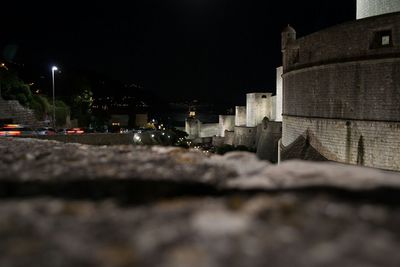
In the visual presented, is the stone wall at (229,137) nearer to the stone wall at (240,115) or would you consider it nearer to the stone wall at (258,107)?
the stone wall at (240,115)

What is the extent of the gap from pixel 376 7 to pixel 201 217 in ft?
65.7

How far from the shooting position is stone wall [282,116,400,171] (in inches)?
489

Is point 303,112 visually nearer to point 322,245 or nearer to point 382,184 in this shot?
point 382,184

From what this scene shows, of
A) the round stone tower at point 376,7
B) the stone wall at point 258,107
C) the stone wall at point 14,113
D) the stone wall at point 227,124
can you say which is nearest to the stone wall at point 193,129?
the stone wall at point 227,124

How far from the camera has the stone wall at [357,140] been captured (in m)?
12.4

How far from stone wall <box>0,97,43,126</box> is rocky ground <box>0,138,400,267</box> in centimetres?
2234

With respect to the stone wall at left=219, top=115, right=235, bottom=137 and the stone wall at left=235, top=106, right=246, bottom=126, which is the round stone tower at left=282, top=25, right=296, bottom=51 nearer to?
the stone wall at left=235, top=106, right=246, bottom=126

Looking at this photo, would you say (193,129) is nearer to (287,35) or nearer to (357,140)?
(287,35)

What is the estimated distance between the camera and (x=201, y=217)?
214cm

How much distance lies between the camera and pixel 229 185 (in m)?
2.87

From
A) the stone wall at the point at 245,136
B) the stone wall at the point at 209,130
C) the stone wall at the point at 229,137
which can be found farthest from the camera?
the stone wall at the point at 209,130

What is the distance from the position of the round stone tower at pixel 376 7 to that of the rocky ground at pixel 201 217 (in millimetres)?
17745

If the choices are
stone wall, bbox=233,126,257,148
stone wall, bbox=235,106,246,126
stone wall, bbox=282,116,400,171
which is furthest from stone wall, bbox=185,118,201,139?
stone wall, bbox=282,116,400,171

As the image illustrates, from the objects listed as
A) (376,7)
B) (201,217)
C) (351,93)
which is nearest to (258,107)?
(376,7)
